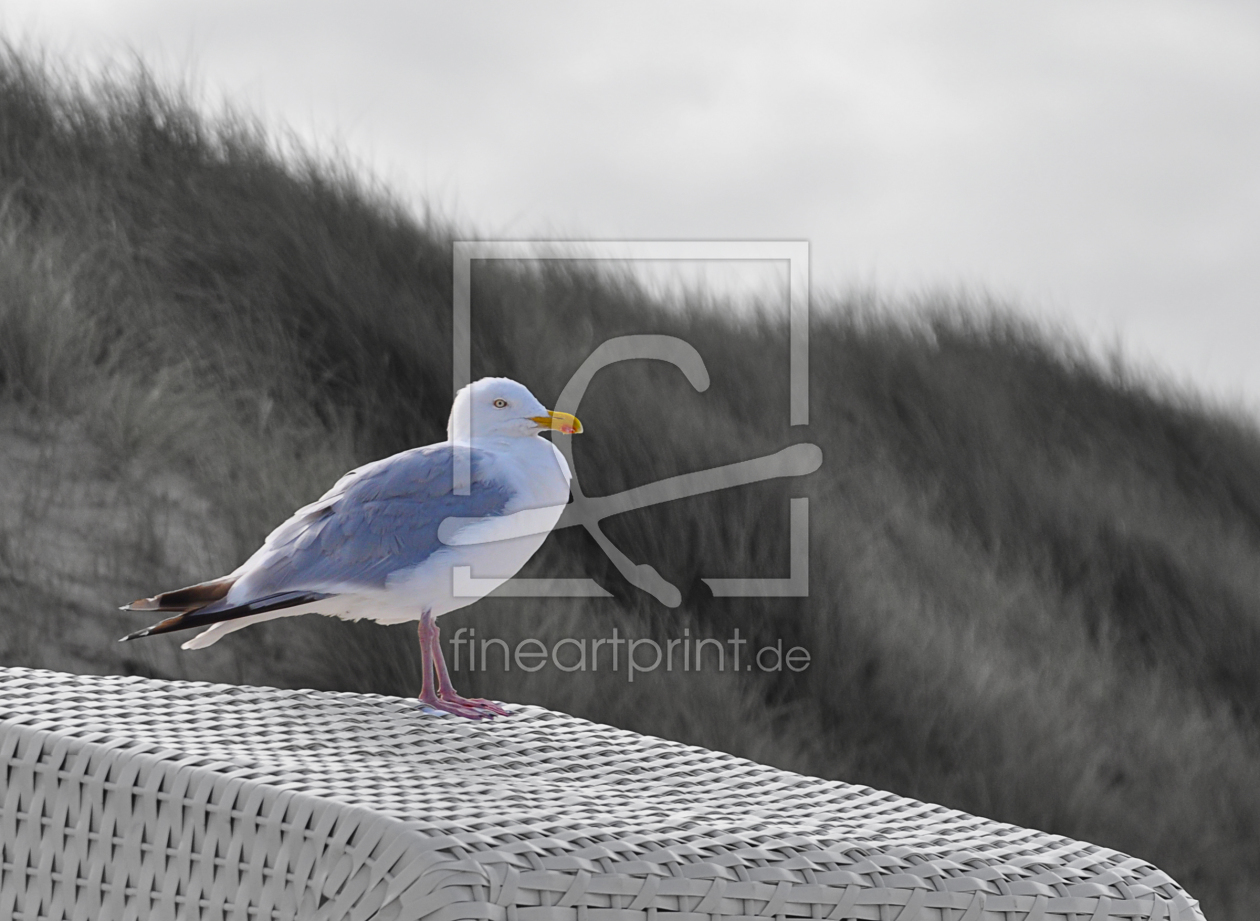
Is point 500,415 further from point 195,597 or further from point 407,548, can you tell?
point 195,597

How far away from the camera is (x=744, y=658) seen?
299 centimetres

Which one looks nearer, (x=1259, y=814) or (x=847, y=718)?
(x=847, y=718)

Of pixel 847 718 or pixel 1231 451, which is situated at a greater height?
pixel 1231 451

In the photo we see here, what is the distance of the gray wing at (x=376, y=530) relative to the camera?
5.69 ft

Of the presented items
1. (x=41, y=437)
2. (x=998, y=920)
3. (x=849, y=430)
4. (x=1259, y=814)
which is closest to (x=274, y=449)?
(x=41, y=437)

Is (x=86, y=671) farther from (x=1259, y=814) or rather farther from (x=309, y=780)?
(x=1259, y=814)

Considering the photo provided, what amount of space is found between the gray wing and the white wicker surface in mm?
255

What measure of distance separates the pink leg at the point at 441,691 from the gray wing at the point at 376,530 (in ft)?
0.35

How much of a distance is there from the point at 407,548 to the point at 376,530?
0.05 metres

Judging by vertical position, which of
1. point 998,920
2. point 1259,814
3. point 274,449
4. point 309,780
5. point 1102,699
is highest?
point 274,449

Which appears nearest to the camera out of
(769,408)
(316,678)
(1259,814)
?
(316,678)

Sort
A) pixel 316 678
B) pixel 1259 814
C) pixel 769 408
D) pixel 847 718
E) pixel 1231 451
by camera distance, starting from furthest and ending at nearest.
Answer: pixel 1231 451 < pixel 769 408 < pixel 1259 814 < pixel 847 718 < pixel 316 678

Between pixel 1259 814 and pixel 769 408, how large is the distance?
65.7 inches

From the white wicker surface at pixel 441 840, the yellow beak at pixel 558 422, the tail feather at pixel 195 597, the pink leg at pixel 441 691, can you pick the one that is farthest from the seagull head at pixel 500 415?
the white wicker surface at pixel 441 840
